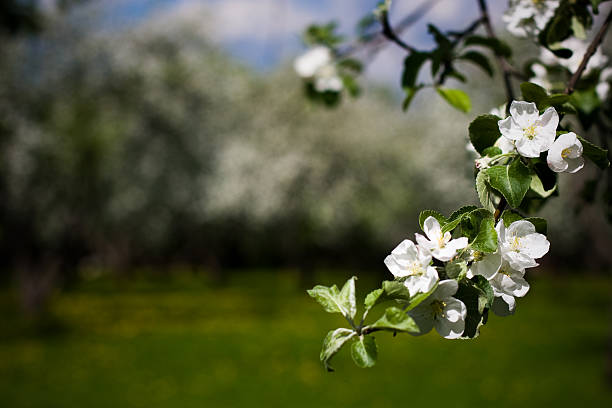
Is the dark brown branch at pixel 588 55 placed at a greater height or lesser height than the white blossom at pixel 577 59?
greater

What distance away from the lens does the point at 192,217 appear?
18.5 metres

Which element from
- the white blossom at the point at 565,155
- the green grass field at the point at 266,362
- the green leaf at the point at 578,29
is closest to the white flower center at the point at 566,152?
the white blossom at the point at 565,155

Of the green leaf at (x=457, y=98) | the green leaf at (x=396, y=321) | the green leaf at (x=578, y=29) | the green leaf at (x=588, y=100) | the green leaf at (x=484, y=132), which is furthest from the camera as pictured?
the green leaf at (x=457, y=98)

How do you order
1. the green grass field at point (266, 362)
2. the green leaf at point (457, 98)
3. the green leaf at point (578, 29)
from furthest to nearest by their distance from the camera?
the green grass field at point (266, 362)
the green leaf at point (457, 98)
the green leaf at point (578, 29)

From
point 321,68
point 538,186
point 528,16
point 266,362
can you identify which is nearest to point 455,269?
point 538,186

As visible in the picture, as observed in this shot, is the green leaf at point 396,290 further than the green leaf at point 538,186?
No

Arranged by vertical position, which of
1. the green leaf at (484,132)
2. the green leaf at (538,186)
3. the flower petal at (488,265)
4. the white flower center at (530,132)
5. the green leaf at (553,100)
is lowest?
the flower petal at (488,265)

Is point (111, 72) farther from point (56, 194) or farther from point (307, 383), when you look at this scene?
point (307, 383)

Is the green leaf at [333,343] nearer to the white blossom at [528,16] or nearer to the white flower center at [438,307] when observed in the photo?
the white flower center at [438,307]

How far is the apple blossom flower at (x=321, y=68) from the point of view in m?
1.89

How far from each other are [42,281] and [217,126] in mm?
6389

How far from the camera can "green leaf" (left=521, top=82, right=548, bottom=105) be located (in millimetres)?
827

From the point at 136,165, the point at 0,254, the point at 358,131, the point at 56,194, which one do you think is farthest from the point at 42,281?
the point at 0,254

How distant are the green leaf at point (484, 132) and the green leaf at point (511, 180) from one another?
10 cm
